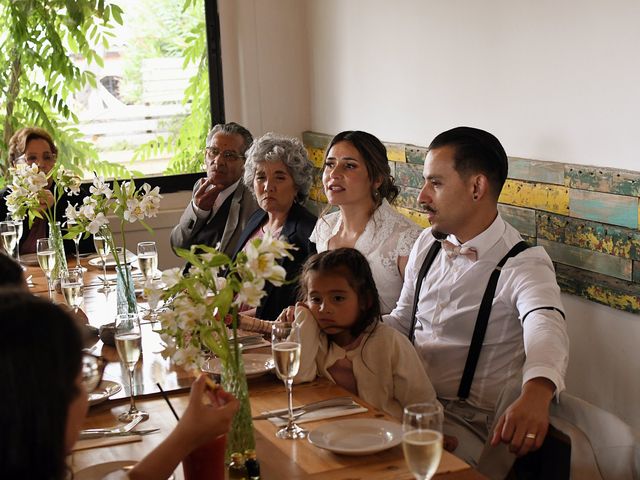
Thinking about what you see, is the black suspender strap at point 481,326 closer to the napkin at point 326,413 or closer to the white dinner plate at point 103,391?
the napkin at point 326,413

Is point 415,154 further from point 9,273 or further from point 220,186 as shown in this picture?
point 9,273

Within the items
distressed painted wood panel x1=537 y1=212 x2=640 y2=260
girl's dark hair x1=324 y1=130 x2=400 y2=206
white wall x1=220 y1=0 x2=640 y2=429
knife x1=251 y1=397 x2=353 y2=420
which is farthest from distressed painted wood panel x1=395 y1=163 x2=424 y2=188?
knife x1=251 y1=397 x2=353 y2=420

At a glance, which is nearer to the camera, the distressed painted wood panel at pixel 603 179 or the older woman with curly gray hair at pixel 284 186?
the distressed painted wood panel at pixel 603 179

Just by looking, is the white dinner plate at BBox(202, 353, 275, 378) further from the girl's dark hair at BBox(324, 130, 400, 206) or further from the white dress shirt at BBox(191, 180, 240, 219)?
the white dress shirt at BBox(191, 180, 240, 219)

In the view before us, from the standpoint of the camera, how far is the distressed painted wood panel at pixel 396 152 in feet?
13.6

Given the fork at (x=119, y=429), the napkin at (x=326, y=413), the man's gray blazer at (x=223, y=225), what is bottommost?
the fork at (x=119, y=429)

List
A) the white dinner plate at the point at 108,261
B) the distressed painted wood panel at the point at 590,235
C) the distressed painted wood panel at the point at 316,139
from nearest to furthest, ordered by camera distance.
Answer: the distressed painted wood panel at the point at 590,235
the white dinner plate at the point at 108,261
the distressed painted wood panel at the point at 316,139

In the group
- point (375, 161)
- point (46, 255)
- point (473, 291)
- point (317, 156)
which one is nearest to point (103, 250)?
point (46, 255)

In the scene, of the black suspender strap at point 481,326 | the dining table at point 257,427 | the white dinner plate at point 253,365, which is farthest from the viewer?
the black suspender strap at point 481,326

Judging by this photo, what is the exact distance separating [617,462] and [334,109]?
3371 mm

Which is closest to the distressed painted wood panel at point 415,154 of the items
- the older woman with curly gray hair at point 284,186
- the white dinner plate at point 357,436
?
the older woman with curly gray hair at point 284,186

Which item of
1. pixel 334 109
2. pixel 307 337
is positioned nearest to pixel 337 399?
pixel 307 337

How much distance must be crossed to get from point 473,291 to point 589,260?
0.60 m

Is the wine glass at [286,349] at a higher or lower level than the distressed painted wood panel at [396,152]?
lower
